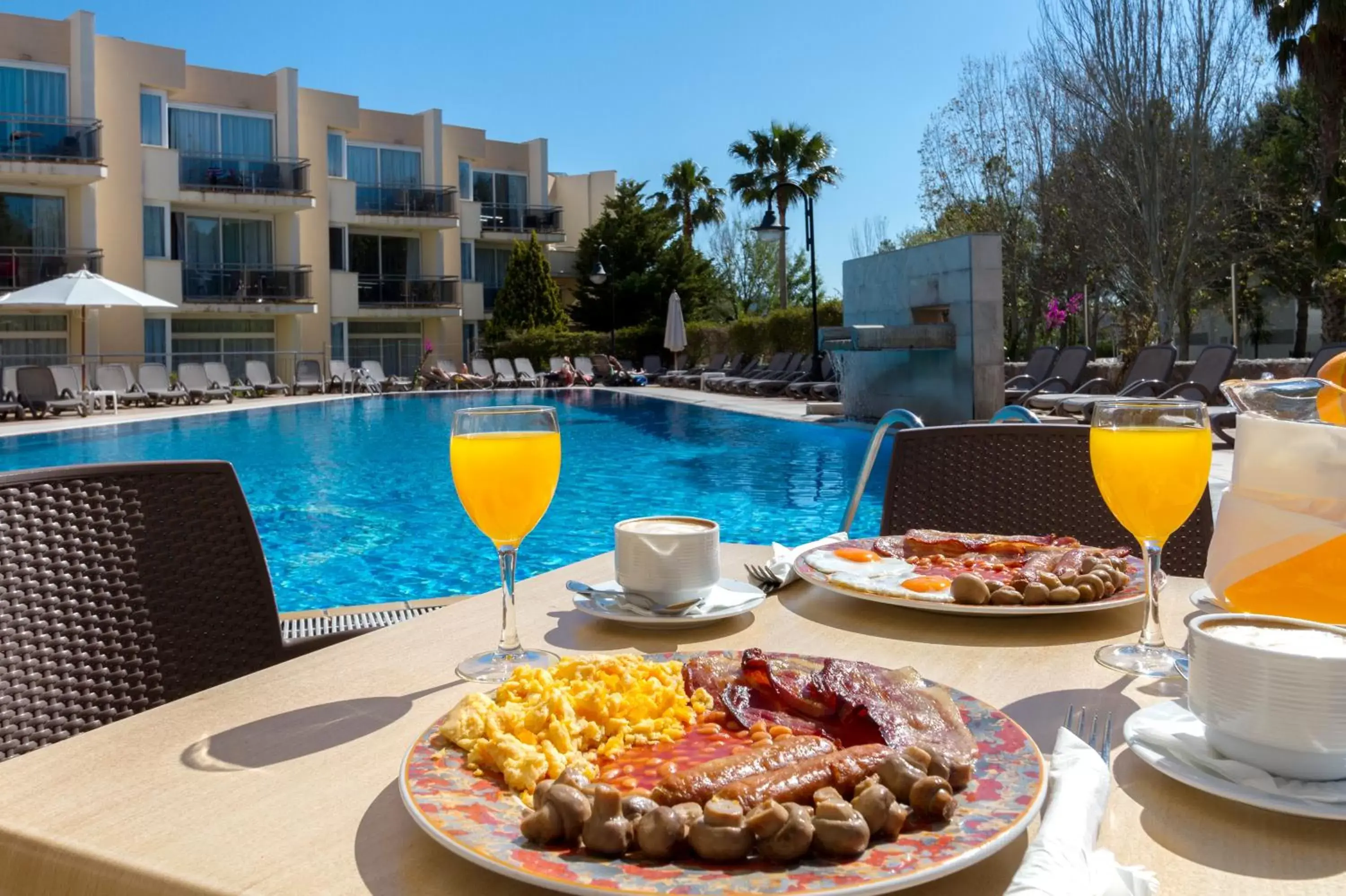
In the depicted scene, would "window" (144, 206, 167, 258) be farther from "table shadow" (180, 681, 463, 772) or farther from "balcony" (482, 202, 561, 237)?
"table shadow" (180, 681, 463, 772)

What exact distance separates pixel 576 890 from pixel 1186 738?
0.57m

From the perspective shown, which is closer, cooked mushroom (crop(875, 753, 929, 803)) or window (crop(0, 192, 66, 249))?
cooked mushroom (crop(875, 753, 929, 803))

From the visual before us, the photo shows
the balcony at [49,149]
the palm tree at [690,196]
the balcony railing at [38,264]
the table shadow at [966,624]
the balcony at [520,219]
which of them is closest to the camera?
the table shadow at [966,624]

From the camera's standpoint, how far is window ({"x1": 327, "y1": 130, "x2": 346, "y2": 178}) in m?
31.1

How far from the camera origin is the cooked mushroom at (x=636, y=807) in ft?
2.30

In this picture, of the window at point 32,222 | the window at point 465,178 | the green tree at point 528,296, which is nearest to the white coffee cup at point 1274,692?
the window at point 32,222

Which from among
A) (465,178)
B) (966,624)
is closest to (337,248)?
(465,178)

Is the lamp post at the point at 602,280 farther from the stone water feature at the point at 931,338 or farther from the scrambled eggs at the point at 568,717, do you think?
the scrambled eggs at the point at 568,717

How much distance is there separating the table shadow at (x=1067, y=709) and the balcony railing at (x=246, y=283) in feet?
97.4

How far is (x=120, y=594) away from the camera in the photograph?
5.43 ft

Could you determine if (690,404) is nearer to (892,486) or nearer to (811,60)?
(811,60)

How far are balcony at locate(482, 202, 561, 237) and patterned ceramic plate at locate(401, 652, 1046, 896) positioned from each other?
1443 inches

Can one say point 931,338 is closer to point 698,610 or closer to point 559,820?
point 698,610

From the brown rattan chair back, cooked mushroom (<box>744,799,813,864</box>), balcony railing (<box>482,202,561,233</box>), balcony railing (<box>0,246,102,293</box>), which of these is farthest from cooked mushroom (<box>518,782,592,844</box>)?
balcony railing (<box>482,202,561,233</box>)
